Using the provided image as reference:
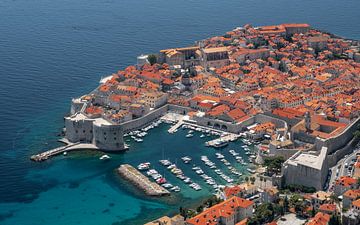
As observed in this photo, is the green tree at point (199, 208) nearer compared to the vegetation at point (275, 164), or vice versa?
the green tree at point (199, 208)

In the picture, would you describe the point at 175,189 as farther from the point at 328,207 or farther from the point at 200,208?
the point at 328,207

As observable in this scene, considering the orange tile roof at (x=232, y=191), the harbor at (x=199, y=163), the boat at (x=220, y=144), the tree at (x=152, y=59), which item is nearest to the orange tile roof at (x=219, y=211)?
the orange tile roof at (x=232, y=191)

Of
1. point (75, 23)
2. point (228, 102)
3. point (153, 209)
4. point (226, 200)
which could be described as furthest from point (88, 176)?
point (75, 23)

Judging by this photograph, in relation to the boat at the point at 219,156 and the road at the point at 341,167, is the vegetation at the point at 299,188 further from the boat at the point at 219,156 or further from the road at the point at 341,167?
the boat at the point at 219,156

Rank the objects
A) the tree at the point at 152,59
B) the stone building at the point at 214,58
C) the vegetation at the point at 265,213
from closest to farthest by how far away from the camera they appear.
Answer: the vegetation at the point at 265,213 → the stone building at the point at 214,58 → the tree at the point at 152,59

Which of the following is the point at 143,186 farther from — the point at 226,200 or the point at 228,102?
the point at 228,102

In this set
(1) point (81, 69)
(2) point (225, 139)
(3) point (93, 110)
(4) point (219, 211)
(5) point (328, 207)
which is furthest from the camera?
(1) point (81, 69)

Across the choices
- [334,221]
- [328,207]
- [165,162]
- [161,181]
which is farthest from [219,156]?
[334,221]
